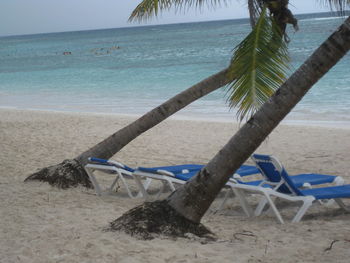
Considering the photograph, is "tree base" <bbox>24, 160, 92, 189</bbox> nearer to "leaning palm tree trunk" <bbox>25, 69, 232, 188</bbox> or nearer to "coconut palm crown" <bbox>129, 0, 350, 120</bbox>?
"leaning palm tree trunk" <bbox>25, 69, 232, 188</bbox>

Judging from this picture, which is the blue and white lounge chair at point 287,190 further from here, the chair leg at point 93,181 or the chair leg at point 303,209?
the chair leg at point 93,181

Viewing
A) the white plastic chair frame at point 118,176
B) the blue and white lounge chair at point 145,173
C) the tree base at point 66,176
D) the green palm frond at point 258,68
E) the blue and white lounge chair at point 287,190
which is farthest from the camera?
the tree base at point 66,176

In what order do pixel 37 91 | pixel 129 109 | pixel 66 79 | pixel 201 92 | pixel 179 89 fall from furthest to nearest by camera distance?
1. pixel 66 79
2. pixel 37 91
3. pixel 179 89
4. pixel 129 109
5. pixel 201 92

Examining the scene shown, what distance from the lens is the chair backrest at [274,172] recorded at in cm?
489

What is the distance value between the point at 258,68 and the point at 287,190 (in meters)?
1.18

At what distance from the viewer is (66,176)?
259 inches

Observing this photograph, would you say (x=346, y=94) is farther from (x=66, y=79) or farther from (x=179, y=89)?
(x=66, y=79)

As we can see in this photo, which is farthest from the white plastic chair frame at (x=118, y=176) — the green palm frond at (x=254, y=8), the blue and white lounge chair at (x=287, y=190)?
the green palm frond at (x=254, y=8)

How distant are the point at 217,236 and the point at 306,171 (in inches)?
145

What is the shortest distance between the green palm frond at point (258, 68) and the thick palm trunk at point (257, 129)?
0.65 meters

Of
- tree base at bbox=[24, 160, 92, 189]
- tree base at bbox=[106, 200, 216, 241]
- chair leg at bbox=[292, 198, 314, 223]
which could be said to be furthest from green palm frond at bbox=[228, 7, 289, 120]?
tree base at bbox=[24, 160, 92, 189]

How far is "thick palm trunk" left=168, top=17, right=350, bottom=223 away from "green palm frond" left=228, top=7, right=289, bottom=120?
0.65 metres

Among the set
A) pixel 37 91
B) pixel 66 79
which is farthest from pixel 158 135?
pixel 66 79

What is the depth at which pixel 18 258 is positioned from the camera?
3.79 meters
